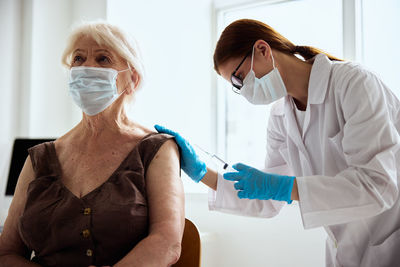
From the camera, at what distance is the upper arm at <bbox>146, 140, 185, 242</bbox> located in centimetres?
117

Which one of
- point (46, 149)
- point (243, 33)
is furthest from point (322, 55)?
point (46, 149)

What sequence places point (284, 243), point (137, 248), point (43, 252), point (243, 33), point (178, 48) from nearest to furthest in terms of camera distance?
point (137, 248)
point (43, 252)
point (243, 33)
point (284, 243)
point (178, 48)

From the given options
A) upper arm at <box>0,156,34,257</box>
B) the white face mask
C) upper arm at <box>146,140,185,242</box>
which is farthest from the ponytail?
upper arm at <box>0,156,34,257</box>

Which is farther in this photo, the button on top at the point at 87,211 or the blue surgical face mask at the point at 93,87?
the blue surgical face mask at the point at 93,87

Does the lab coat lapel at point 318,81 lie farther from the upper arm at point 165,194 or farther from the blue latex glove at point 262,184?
the upper arm at point 165,194

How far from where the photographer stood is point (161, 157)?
1308 mm

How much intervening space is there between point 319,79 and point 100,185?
2.72 ft

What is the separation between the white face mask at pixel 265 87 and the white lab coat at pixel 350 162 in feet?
0.36

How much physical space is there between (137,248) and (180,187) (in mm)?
252

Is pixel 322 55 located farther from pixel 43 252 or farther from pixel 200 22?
pixel 200 22

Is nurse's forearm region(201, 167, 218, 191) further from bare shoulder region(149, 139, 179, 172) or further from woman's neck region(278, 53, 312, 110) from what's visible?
woman's neck region(278, 53, 312, 110)

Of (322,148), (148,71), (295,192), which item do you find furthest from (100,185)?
(148,71)

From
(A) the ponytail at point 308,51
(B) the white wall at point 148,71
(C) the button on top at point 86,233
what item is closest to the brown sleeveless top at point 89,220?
(C) the button on top at point 86,233

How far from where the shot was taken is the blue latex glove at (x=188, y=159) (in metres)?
1.43
